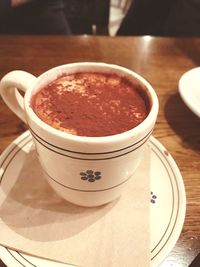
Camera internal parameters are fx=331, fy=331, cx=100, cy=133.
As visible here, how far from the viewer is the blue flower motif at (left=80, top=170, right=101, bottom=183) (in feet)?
1.73

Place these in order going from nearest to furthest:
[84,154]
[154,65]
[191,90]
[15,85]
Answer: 1. [84,154]
2. [15,85]
3. [191,90]
4. [154,65]

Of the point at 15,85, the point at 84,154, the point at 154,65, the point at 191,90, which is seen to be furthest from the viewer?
the point at 154,65

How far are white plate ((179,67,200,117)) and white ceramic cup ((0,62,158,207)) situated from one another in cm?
27

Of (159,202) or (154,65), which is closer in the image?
(159,202)

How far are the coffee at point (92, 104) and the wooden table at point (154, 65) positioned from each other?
0.23 metres

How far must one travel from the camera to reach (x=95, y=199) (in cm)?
59

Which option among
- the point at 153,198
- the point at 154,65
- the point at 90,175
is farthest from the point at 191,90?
the point at 90,175

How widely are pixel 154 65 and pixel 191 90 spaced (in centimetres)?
23

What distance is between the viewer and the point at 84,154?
49 cm

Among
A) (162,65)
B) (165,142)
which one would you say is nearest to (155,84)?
(162,65)

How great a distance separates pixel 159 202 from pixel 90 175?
0.18 m

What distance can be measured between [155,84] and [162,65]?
130mm

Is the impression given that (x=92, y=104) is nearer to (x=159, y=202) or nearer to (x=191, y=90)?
(x=159, y=202)

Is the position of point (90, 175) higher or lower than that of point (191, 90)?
higher
